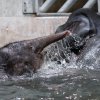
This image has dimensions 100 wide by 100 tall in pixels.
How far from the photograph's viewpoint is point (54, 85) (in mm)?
5488

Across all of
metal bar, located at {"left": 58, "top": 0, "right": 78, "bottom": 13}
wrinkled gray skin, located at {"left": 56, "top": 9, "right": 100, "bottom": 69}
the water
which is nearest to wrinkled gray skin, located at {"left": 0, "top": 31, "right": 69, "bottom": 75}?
the water

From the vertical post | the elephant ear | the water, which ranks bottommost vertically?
the water

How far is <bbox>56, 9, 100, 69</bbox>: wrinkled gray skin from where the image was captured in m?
7.41

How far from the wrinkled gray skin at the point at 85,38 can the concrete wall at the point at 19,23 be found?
0.82 m

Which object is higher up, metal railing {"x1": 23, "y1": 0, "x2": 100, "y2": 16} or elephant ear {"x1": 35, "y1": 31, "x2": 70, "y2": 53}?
metal railing {"x1": 23, "y1": 0, "x2": 100, "y2": 16}

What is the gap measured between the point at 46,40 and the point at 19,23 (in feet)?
9.57

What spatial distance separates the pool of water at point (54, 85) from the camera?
479 cm

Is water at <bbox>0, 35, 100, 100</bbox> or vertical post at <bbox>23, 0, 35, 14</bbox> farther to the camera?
vertical post at <bbox>23, 0, 35, 14</bbox>

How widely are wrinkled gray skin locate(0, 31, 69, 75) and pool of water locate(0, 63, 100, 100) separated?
118 mm

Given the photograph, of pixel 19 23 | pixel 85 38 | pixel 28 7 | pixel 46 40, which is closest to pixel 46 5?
pixel 28 7

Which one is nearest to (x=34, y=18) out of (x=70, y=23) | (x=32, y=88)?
(x=70, y=23)

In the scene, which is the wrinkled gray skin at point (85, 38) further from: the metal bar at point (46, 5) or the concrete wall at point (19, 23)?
the metal bar at point (46, 5)

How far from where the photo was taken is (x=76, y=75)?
627 centimetres

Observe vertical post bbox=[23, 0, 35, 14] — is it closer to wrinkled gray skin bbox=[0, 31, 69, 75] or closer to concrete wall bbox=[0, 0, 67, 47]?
concrete wall bbox=[0, 0, 67, 47]
